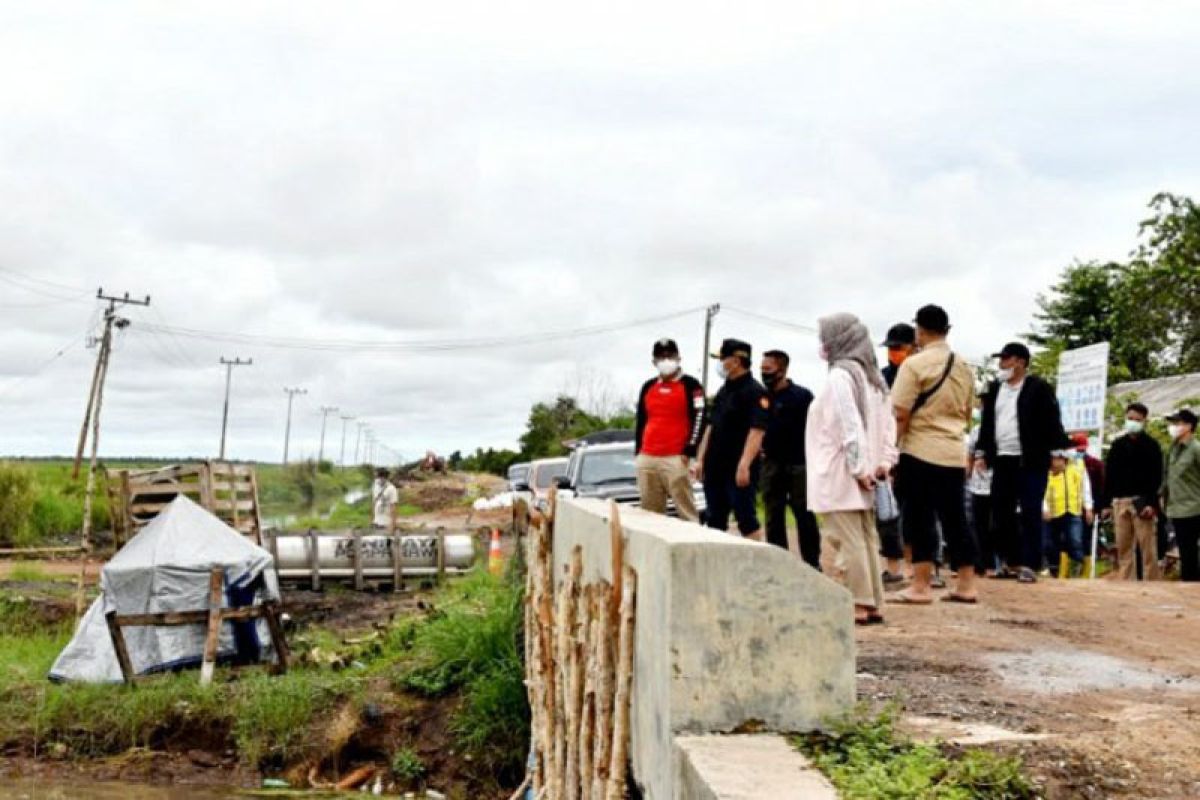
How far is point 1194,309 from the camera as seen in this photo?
2970 cm

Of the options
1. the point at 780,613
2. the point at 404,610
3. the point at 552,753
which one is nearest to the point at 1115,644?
the point at 552,753

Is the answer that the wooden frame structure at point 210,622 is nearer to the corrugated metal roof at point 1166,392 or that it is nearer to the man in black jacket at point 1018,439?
the man in black jacket at point 1018,439

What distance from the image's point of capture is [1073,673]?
231 inches

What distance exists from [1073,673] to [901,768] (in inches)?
107

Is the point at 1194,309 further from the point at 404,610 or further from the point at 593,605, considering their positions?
the point at 593,605

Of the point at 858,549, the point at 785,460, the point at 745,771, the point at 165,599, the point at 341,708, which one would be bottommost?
the point at 341,708

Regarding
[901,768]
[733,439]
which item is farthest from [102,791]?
[901,768]

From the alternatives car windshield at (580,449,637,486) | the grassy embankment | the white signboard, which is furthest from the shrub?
the white signboard

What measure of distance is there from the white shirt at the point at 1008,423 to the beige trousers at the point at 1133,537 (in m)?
3.87

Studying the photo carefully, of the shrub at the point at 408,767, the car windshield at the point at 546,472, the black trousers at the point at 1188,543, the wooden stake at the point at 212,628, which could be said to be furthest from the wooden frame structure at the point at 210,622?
the car windshield at the point at 546,472

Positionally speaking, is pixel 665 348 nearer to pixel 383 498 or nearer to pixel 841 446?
pixel 841 446

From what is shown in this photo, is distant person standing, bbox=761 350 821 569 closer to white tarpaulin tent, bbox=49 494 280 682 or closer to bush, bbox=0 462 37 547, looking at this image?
white tarpaulin tent, bbox=49 494 280 682

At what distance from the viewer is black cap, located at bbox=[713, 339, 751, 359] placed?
894cm

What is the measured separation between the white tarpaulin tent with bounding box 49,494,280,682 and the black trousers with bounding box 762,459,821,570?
23.4ft
